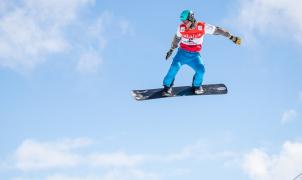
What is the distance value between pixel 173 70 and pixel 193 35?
3.96 ft

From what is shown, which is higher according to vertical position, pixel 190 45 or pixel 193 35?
pixel 193 35

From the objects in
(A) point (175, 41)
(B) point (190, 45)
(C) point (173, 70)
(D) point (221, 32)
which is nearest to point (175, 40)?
(A) point (175, 41)

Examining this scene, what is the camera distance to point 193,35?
11055mm

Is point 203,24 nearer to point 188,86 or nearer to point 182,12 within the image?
point 182,12

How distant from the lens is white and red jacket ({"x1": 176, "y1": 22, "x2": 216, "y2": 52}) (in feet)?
36.0

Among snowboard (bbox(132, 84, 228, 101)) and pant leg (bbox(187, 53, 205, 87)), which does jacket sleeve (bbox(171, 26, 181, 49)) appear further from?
snowboard (bbox(132, 84, 228, 101))

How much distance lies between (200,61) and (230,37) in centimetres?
112

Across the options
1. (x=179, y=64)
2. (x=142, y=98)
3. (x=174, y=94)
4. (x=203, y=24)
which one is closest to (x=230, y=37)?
(x=203, y=24)

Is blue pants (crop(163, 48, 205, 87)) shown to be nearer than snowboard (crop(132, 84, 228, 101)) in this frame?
Yes

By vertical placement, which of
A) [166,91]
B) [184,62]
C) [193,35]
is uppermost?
[193,35]

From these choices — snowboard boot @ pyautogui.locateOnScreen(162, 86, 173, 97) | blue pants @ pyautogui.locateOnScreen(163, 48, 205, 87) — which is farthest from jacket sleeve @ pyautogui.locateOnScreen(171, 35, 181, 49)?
snowboard boot @ pyautogui.locateOnScreen(162, 86, 173, 97)

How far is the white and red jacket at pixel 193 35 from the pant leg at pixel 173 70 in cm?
35

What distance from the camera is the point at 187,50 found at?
11320 millimetres

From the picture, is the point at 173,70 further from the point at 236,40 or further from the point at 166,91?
the point at 236,40
